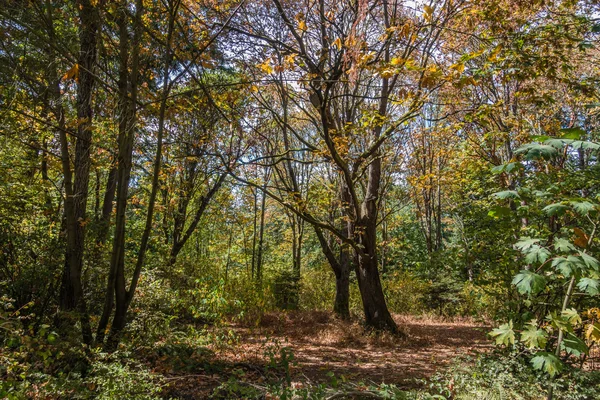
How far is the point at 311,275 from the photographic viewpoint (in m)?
13.6

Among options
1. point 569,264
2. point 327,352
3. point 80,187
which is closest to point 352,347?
point 327,352

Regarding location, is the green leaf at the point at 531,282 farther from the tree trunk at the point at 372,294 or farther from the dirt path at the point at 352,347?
the tree trunk at the point at 372,294

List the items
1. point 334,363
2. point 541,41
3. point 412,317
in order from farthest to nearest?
point 412,317, point 334,363, point 541,41

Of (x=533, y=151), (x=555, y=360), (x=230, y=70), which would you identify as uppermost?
(x=230, y=70)

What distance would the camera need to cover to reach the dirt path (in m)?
4.64

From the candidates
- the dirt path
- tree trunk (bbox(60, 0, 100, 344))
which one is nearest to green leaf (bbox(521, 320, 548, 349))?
the dirt path

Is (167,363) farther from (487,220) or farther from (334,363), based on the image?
(487,220)

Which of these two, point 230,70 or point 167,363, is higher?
point 230,70

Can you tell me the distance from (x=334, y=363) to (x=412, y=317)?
5352 mm

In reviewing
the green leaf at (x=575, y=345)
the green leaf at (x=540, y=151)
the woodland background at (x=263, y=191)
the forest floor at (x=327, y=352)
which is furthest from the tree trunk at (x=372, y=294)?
the green leaf at (x=540, y=151)

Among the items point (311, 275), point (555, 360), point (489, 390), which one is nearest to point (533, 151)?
point (555, 360)

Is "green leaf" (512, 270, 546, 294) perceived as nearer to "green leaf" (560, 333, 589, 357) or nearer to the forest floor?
"green leaf" (560, 333, 589, 357)

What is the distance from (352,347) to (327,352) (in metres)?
0.60

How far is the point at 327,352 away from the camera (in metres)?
5.89
